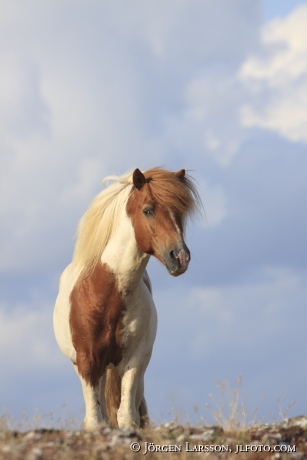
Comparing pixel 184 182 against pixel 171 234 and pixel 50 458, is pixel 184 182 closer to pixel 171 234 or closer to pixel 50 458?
pixel 171 234

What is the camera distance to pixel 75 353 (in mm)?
10180

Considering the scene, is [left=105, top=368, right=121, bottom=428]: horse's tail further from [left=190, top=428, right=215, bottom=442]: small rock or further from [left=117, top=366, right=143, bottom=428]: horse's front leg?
[left=190, top=428, right=215, bottom=442]: small rock

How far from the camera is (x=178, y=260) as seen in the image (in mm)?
9102

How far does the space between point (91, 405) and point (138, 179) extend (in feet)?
8.56

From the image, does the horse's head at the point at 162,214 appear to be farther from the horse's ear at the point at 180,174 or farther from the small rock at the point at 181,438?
the small rock at the point at 181,438

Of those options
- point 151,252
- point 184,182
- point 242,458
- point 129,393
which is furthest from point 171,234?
point 242,458

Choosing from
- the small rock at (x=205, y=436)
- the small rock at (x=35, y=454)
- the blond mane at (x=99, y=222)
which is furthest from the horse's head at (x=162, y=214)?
the small rock at (x=35, y=454)

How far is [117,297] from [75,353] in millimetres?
941

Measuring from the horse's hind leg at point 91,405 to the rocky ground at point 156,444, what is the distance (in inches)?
48.6

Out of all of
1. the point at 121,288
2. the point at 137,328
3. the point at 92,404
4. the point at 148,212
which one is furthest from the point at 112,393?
the point at 148,212

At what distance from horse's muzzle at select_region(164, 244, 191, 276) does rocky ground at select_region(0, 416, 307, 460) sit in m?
1.58

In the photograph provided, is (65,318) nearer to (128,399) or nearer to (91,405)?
(91,405)

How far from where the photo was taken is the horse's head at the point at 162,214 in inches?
360

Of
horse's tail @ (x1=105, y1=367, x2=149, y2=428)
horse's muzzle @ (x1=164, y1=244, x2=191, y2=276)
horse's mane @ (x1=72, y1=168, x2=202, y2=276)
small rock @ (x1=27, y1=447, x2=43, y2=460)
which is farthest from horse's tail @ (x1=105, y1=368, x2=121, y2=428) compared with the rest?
small rock @ (x1=27, y1=447, x2=43, y2=460)
